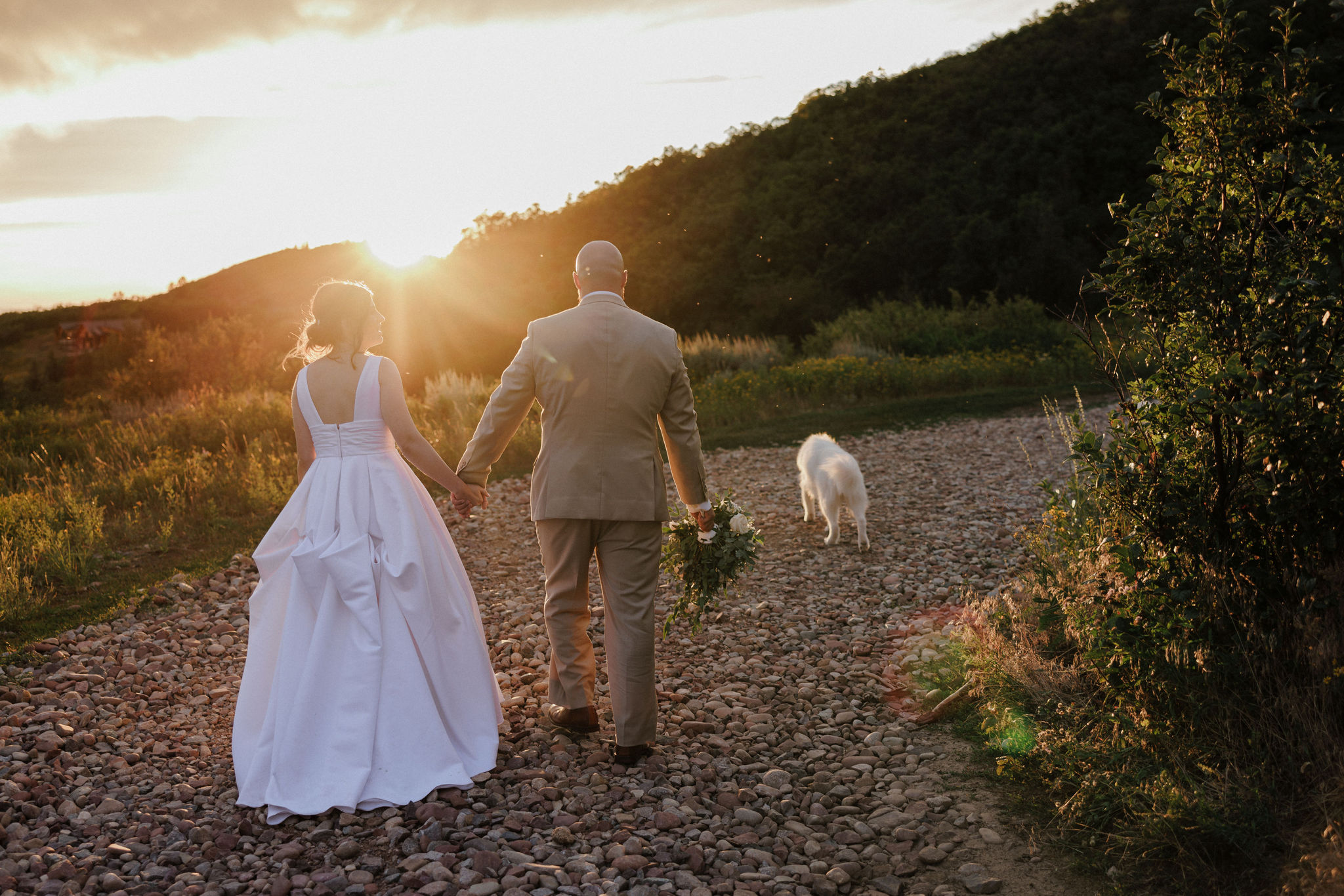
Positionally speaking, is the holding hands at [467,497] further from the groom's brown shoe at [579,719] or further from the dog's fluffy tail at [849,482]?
the dog's fluffy tail at [849,482]

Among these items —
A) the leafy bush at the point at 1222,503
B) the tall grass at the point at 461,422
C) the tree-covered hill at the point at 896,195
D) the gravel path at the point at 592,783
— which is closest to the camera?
the leafy bush at the point at 1222,503

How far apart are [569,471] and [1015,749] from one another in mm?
2405

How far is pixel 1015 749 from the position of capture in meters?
3.75

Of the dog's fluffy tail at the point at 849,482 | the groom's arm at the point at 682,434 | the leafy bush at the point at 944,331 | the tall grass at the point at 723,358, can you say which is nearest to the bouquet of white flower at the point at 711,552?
the groom's arm at the point at 682,434

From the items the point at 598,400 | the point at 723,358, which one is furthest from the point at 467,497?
the point at 723,358

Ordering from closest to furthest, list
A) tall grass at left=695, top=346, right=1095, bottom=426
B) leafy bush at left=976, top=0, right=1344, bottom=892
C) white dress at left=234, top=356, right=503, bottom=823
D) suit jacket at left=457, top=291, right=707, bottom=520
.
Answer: leafy bush at left=976, top=0, right=1344, bottom=892 < white dress at left=234, top=356, right=503, bottom=823 < suit jacket at left=457, top=291, right=707, bottom=520 < tall grass at left=695, top=346, right=1095, bottom=426

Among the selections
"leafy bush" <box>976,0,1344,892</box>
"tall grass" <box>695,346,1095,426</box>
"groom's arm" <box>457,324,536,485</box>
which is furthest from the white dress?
"tall grass" <box>695,346,1095,426</box>

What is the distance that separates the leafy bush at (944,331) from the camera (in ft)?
69.5

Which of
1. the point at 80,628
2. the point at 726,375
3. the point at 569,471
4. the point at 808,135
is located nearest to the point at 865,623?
the point at 569,471

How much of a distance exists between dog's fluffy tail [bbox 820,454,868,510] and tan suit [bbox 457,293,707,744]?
11.3 feet

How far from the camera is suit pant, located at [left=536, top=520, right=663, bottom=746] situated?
153 inches

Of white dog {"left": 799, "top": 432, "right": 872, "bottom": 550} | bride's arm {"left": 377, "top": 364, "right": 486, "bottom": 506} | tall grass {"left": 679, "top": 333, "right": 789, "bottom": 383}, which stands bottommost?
white dog {"left": 799, "top": 432, "right": 872, "bottom": 550}

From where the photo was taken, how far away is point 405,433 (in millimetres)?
3980

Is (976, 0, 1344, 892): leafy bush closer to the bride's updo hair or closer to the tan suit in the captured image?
the tan suit
